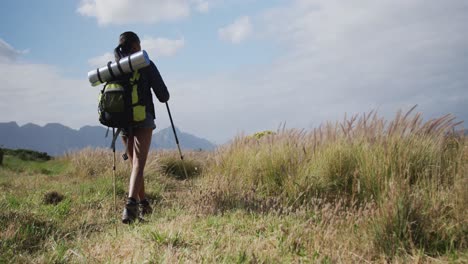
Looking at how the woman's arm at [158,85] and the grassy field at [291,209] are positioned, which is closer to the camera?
the grassy field at [291,209]

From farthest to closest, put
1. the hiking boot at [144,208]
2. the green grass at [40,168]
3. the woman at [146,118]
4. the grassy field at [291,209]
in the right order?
the green grass at [40,168] → the hiking boot at [144,208] → the woman at [146,118] → the grassy field at [291,209]

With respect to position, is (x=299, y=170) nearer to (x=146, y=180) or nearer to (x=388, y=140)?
(x=388, y=140)

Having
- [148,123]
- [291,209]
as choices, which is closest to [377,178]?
[291,209]

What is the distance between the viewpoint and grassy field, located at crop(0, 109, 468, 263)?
2758 mm

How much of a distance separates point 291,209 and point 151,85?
7.30 feet

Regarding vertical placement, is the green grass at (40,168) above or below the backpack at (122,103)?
below

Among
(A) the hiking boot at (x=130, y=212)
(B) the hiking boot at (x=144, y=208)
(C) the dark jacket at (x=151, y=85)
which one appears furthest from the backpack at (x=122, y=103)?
(B) the hiking boot at (x=144, y=208)

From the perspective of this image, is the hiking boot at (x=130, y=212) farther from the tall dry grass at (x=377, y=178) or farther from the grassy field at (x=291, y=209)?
the tall dry grass at (x=377, y=178)

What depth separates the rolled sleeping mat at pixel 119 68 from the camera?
4.04 m

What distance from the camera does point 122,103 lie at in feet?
13.9

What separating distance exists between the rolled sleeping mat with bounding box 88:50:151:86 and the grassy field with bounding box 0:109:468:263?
5.62 ft

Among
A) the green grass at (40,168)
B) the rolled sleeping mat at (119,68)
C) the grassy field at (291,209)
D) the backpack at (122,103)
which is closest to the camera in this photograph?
the grassy field at (291,209)

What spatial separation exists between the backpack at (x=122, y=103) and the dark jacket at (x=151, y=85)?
10cm

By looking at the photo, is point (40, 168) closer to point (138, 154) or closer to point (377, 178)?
point (138, 154)
